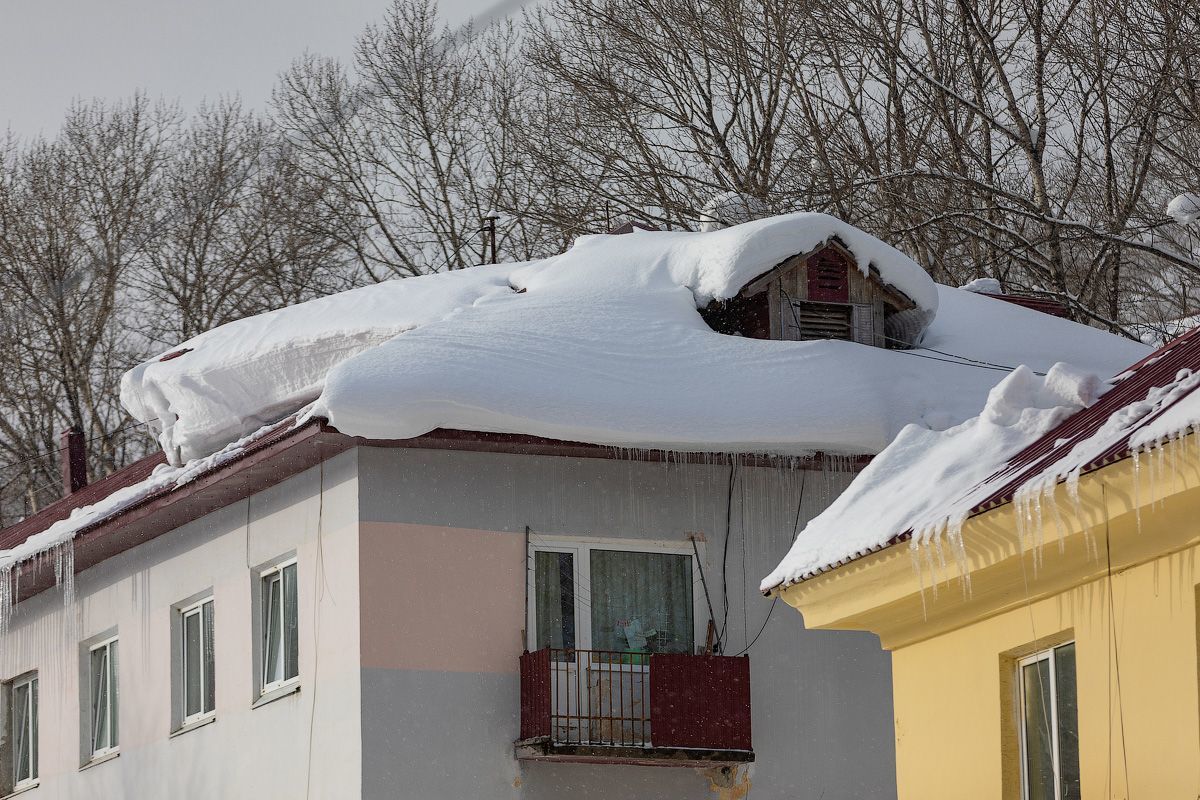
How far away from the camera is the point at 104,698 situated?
1884 cm

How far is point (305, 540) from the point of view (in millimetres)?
16141

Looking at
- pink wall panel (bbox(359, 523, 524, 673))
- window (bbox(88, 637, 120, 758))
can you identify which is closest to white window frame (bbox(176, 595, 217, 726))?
window (bbox(88, 637, 120, 758))

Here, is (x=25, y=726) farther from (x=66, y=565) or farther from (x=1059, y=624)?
(x=1059, y=624)

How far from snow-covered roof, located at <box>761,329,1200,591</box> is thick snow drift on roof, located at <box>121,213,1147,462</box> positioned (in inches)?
206

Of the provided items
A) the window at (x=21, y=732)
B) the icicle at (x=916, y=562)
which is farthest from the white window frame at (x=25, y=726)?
the icicle at (x=916, y=562)

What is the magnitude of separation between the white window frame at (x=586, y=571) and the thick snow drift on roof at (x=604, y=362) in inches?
40.1

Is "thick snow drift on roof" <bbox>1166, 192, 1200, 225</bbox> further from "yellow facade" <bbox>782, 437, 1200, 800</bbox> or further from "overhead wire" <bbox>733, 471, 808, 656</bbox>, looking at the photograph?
"yellow facade" <bbox>782, 437, 1200, 800</bbox>

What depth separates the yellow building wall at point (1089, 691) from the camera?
816cm

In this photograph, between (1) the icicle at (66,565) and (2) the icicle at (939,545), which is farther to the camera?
(1) the icicle at (66,565)

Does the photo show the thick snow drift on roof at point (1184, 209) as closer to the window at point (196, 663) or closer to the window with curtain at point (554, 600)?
the window with curtain at point (554, 600)

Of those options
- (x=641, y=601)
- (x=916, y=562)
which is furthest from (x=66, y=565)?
(x=916, y=562)

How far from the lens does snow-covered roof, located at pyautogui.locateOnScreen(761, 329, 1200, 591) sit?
8.34 m

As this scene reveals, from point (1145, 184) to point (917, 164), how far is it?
10.9ft

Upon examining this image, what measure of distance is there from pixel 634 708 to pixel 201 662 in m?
4.13
